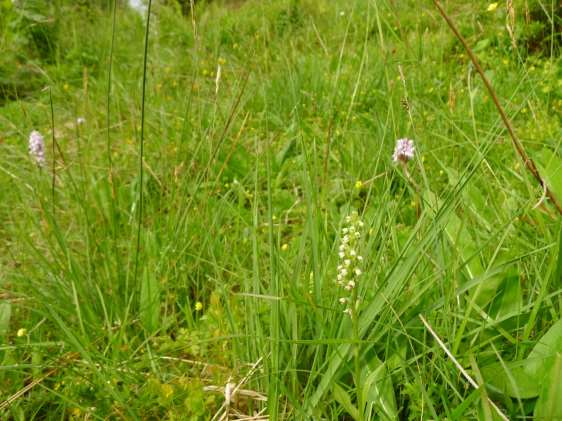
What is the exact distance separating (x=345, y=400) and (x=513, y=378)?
0.27m

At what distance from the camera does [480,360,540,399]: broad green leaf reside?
85cm

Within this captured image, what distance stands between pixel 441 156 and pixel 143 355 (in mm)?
1123

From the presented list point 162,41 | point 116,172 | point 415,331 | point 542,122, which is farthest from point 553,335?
point 162,41

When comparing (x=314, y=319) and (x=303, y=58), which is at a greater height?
(x=303, y=58)

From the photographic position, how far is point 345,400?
2.88 ft

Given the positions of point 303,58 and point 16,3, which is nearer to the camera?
point 303,58

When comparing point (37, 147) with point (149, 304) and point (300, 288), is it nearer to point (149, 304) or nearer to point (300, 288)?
point (149, 304)

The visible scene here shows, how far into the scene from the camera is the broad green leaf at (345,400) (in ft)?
2.85

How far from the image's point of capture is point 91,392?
1.07 meters

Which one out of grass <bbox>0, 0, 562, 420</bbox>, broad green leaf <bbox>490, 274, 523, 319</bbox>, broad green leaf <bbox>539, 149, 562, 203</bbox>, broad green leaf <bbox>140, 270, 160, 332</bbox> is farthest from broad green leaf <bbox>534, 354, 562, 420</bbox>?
broad green leaf <bbox>140, 270, 160, 332</bbox>

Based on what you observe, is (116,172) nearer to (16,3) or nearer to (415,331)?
(415,331)

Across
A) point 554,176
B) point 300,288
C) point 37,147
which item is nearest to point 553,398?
point 300,288

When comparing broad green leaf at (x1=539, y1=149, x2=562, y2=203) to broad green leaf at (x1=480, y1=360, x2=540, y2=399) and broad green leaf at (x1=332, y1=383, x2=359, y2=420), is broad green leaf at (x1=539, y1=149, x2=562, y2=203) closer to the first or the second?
broad green leaf at (x1=480, y1=360, x2=540, y2=399)

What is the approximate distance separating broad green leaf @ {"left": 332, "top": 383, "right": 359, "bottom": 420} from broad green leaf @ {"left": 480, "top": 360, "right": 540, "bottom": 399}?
0.22 m
